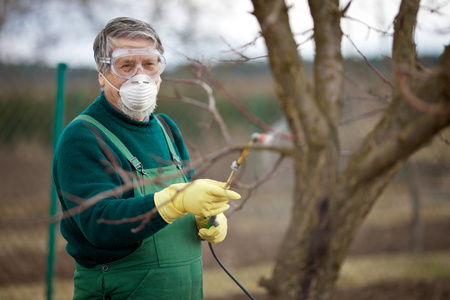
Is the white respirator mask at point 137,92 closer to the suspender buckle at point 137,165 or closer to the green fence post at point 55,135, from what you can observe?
the suspender buckle at point 137,165

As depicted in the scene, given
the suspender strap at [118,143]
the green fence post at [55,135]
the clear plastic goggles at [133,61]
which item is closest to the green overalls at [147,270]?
the suspender strap at [118,143]

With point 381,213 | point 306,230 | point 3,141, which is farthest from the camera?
point 381,213

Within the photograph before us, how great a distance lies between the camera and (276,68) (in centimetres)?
162

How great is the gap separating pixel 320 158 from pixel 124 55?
851 millimetres

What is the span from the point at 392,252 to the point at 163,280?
4.38 metres

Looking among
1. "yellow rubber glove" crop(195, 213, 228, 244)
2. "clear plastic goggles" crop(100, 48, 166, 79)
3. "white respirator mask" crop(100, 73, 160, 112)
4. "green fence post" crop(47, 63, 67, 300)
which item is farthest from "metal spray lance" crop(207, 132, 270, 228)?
"green fence post" crop(47, 63, 67, 300)

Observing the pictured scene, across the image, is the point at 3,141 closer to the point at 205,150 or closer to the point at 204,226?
the point at 205,150

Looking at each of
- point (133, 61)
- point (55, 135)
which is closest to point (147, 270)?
point (133, 61)

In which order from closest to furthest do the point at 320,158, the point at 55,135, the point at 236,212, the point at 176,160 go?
the point at 320,158 < the point at 176,160 < the point at 55,135 < the point at 236,212

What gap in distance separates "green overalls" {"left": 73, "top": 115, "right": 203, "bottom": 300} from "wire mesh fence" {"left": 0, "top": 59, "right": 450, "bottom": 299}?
0.78 meters

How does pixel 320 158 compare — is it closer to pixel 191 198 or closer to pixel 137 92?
pixel 191 198

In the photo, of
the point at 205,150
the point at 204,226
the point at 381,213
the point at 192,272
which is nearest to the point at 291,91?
the point at 204,226

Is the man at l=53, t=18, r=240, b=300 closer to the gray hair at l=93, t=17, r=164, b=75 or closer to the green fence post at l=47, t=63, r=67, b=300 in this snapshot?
the gray hair at l=93, t=17, r=164, b=75

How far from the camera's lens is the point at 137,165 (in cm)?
165
